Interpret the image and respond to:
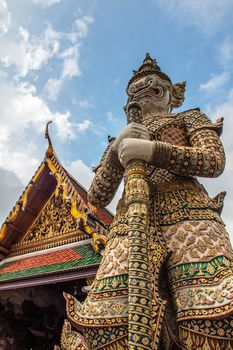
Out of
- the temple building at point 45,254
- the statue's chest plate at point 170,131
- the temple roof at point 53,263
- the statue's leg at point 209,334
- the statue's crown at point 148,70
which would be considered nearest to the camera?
the statue's leg at point 209,334

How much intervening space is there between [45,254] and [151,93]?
2993mm

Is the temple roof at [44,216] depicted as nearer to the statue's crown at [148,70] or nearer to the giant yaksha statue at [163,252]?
the statue's crown at [148,70]

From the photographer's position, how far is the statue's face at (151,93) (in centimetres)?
244

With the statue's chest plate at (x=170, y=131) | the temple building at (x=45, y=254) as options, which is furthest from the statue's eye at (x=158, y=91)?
the temple building at (x=45, y=254)

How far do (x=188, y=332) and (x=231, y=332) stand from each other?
0.19 metres

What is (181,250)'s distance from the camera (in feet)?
5.37

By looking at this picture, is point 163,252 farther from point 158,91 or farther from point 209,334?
point 158,91

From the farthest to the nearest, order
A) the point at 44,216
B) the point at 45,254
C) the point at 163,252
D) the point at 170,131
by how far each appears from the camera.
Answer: the point at 44,216 → the point at 45,254 → the point at 170,131 → the point at 163,252

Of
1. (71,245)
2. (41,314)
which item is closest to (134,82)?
(71,245)

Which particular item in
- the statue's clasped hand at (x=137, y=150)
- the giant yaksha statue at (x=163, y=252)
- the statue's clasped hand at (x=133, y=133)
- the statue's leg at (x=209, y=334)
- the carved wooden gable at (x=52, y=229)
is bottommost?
the statue's leg at (x=209, y=334)

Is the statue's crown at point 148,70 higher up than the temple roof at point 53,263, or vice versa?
the statue's crown at point 148,70

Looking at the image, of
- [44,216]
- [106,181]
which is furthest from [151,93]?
[44,216]

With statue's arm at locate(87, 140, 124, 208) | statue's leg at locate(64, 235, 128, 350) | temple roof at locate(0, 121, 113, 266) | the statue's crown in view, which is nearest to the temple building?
temple roof at locate(0, 121, 113, 266)

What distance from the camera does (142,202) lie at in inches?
63.7
